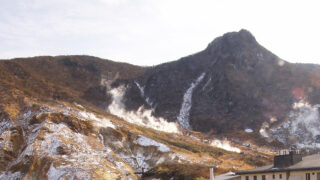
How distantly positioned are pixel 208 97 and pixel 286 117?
1289 inches

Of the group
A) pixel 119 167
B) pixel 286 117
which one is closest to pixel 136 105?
pixel 286 117

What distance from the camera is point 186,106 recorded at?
607 feet

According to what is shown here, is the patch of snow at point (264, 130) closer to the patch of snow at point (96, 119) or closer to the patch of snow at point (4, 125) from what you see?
the patch of snow at point (96, 119)

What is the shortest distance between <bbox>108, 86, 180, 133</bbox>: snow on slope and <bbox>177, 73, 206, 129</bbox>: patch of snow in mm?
6194

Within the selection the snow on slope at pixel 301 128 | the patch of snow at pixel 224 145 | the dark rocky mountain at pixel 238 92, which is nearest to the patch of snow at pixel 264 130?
the dark rocky mountain at pixel 238 92

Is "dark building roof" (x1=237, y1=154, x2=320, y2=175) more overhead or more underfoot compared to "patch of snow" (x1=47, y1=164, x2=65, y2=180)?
more overhead

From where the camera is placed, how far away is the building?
49.1m

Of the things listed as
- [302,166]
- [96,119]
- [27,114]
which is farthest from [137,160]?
[302,166]

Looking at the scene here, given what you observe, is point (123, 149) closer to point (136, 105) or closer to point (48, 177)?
point (48, 177)

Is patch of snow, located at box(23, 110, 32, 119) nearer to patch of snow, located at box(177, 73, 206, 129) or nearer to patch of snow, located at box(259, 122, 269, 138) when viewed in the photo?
patch of snow, located at box(177, 73, 206, 129)

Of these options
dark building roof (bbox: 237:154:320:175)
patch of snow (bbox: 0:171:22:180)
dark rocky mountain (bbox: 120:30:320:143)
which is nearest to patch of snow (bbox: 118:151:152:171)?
patch of snow (bbox: 0:171:22:180)

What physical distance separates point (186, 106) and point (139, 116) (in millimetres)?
19972

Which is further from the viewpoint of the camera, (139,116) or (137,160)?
(139,116)

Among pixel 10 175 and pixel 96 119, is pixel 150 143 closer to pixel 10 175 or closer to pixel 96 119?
pixel 96 119
